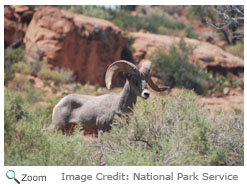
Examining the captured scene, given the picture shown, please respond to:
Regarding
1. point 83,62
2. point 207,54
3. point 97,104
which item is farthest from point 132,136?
point 207,54

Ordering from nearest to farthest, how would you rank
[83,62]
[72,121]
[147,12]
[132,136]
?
1. [132,136]
2. [72,121]
3. [83,62]
4. [147,12]

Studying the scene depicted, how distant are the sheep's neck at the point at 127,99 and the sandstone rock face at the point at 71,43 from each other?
11.3 m

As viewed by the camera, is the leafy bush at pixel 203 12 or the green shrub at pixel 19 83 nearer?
the green shrub at pixel 19 83

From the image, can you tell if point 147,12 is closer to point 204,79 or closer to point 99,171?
point 204,79

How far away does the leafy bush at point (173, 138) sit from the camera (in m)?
5.32

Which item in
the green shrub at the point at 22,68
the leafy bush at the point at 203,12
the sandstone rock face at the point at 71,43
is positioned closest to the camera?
the green shrub at the point at 22,68

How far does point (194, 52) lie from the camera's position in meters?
21.2

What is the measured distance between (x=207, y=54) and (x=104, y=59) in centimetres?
579

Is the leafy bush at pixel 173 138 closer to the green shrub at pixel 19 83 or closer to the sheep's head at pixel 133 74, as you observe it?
the sheep's head at pixel 133 74

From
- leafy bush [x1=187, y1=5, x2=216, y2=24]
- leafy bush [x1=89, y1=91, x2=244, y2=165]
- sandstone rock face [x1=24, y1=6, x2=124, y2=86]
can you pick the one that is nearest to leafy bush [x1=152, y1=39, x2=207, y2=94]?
sandstone rock face [x1=24, y1=6, x2=124, y2=86]

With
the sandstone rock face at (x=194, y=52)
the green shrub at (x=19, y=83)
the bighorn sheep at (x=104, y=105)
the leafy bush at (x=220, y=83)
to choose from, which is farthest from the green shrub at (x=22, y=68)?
the bighorn sheep at (x=104, y=105)

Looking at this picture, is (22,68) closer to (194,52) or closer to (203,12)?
(194,52)

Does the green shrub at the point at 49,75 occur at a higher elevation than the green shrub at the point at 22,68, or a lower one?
lower

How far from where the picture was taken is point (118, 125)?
6.50 m
